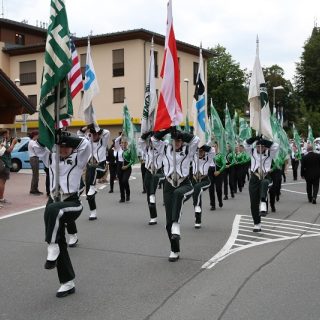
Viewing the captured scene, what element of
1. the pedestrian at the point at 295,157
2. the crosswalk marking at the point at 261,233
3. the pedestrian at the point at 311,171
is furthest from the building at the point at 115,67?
the crosswalk marking at the point at 261,233

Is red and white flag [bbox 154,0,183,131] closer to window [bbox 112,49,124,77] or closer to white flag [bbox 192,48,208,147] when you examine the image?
white flag [bbox 192,48,208,147]

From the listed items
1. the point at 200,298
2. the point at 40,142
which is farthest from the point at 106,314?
the point at 40,142

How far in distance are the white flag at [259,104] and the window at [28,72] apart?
125 feet

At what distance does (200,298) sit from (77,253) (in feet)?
9.59

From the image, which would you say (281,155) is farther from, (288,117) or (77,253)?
(288,117)

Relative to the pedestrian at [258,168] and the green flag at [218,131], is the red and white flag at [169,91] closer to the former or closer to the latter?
the pedestrian at [258,168]

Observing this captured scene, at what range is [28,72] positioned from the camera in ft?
154

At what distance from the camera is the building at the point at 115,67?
1602 inches

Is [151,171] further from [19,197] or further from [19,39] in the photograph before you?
[19,39]

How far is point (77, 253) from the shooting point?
8047mm

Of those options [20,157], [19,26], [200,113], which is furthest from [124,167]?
[19,26]

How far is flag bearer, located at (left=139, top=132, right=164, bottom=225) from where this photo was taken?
11.0 metres

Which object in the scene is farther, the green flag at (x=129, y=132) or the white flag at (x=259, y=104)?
the green flag at (x=129, y=132)

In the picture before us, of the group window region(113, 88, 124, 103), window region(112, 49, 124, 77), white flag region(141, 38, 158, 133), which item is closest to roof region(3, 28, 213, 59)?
window region(112, 49, 124, 77)
